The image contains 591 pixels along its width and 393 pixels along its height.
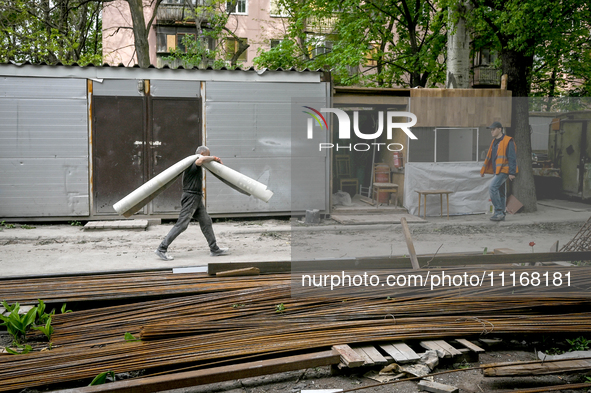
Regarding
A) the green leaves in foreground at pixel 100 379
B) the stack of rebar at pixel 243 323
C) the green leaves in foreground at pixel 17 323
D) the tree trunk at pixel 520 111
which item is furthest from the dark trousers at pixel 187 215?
the tree trunk at pixel 520 111

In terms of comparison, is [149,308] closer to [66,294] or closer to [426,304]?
[66,294]

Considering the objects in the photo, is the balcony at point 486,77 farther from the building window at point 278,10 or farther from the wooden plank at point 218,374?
the wooden plank at point 218,374

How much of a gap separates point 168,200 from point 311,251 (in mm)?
4645

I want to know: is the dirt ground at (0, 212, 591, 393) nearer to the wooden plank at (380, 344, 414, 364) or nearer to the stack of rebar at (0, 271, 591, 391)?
the stack of rebar at (0, 271, 591, 391)

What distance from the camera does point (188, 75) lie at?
13.5 m

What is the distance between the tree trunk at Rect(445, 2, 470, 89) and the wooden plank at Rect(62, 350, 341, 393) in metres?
11.7

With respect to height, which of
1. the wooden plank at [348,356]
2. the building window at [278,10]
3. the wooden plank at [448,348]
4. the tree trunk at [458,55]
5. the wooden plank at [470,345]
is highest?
the building window at [278,10]

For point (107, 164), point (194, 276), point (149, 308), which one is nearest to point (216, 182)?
point (107, 164)

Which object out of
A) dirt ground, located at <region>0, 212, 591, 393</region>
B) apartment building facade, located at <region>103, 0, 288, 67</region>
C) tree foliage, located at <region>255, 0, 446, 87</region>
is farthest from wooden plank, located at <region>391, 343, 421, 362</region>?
apartment building facade, located at <region>103, 0, 288, 67</region>

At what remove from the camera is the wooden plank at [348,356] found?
479cm

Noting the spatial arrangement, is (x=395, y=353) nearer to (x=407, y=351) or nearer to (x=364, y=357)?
(x=407, y=351)

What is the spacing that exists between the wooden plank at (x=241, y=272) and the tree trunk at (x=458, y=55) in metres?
9.80

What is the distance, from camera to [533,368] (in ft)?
15.9

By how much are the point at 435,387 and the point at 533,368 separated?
100 centimetres
